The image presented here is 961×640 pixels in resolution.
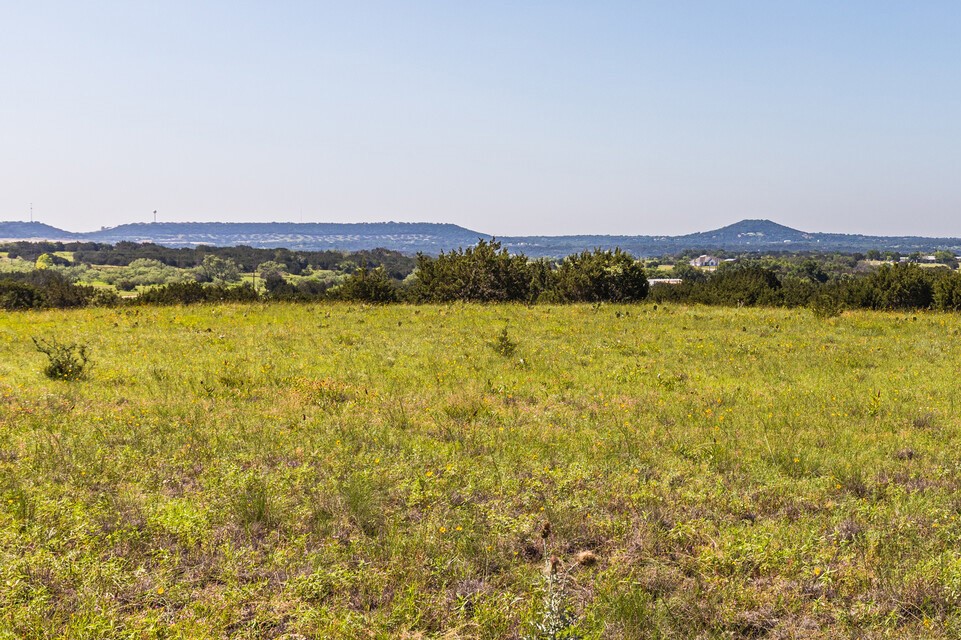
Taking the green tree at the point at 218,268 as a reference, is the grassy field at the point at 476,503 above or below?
below

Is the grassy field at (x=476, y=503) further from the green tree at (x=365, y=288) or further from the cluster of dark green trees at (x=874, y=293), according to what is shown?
the green tree at (x=365, y=288)

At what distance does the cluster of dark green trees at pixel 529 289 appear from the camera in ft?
94.9

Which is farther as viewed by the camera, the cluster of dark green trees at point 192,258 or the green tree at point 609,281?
the cluster of dark green trees at point 192,258

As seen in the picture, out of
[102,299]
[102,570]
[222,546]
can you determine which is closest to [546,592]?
[222,546]

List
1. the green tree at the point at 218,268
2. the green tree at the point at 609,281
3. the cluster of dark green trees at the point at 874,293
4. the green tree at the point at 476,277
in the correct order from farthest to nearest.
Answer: the green tree at the point at 218,268 < the green tree at the point at 476,277 < the green tree at the point at 609,281 < the cluster of dark green trees at the point at 874,293

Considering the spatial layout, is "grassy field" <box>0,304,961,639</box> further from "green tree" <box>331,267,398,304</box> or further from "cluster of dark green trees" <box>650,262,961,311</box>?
"green tree" <box>331,267,398,304</box>

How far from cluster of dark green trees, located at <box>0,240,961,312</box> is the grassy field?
17683 millimetres

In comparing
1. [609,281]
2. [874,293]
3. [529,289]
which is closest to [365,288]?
[529,289]

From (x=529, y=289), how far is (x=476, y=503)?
37940 mm

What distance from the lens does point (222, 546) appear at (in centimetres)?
504

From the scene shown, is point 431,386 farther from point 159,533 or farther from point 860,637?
point 860,637

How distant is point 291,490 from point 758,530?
16.4 ft

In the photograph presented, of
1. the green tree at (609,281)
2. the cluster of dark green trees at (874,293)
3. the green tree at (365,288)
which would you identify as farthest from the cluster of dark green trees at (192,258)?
the cluster of dark green trees at (874,293)

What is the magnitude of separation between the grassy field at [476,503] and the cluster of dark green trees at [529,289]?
17.7m
